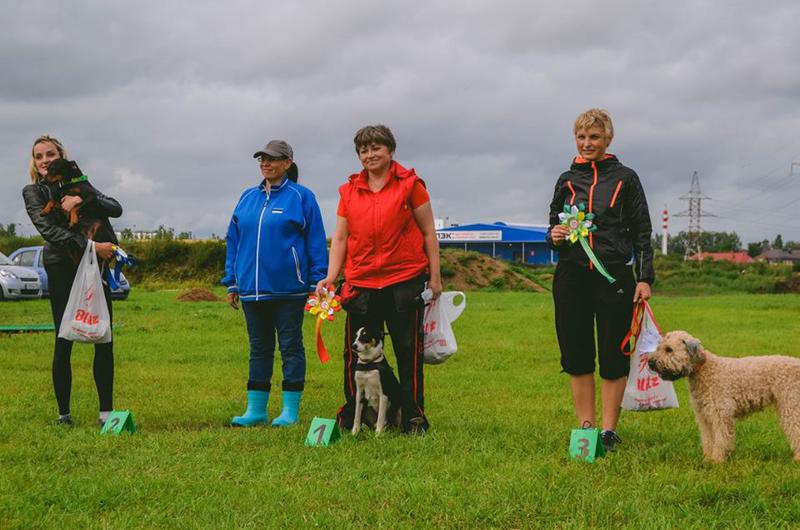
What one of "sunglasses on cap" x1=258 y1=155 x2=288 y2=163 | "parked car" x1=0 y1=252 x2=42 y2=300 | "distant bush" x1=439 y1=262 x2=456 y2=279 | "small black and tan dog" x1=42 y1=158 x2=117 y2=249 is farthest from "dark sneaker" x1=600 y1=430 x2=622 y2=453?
"distant bush" x1=439 y1=262 x2=456 y2=279

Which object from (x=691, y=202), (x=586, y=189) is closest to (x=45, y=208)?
(x=586, y=189)

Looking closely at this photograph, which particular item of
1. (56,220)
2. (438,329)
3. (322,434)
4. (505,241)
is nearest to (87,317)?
(56,220)

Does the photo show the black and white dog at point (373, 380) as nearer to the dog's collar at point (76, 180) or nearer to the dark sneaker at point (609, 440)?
the dark sneaker at point (609, 440)

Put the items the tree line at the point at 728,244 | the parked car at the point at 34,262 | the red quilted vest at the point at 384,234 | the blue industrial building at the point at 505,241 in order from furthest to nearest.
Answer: the tree line at the point at 728,244 < the blue industrial building at the point at 505,241 < the parked car at the point at 34,262 < the red quilted vest at the point at 384,234

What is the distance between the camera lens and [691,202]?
88.2 m

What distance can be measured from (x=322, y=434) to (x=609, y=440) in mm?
1937

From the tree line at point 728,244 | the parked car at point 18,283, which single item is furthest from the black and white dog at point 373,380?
the tree line at point 728,244

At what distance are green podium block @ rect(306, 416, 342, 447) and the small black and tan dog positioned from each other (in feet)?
7.43

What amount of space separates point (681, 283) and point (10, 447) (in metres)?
39.8

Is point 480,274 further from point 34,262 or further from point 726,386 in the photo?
point 726,386

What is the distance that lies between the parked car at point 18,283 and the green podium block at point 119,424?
18780 millimetres

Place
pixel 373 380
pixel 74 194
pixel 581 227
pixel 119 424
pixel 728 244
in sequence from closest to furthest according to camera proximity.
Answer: pixel 581 227 → pixel 373 380 → pixel 119 424 → pixel 74 194 → pixel 728 244

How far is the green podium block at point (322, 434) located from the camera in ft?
18.3

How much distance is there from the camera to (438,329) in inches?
243
